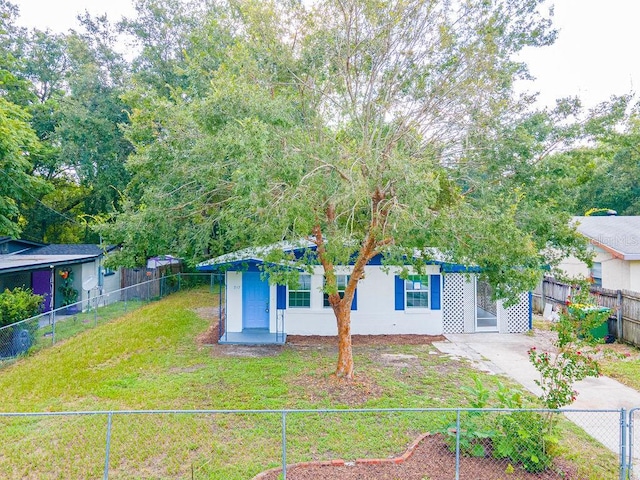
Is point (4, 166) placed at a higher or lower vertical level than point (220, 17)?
lower

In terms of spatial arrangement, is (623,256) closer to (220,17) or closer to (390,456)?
(390,456)

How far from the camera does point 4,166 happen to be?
53.9 feet

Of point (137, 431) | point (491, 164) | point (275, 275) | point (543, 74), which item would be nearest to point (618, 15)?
point (543, 74)

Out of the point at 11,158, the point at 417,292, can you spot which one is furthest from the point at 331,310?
the point at 11,158

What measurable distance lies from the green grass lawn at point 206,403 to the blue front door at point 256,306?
177cm

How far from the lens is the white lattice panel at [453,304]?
1392cm

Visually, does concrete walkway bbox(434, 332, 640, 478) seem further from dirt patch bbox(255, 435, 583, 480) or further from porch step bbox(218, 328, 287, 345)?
porch step bbox(218, 328, 287, 345)

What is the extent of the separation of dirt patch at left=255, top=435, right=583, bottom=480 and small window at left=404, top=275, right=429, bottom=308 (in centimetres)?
814

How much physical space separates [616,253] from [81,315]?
1973 cm

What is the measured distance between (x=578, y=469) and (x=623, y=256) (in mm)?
10804

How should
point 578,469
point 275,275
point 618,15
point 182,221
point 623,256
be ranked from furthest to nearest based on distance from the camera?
point 623,256, point 618,15, point 182,221, point 275,275, point 578,469

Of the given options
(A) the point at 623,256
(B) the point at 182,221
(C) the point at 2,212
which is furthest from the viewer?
(C) the point at 2,212

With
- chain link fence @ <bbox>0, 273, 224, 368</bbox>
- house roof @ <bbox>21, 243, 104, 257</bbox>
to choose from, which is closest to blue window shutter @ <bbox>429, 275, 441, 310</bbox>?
chain link fence @ <bbox>0, 273, 224, 368</bbox>

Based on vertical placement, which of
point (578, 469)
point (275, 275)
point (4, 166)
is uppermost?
point (4, 166)
